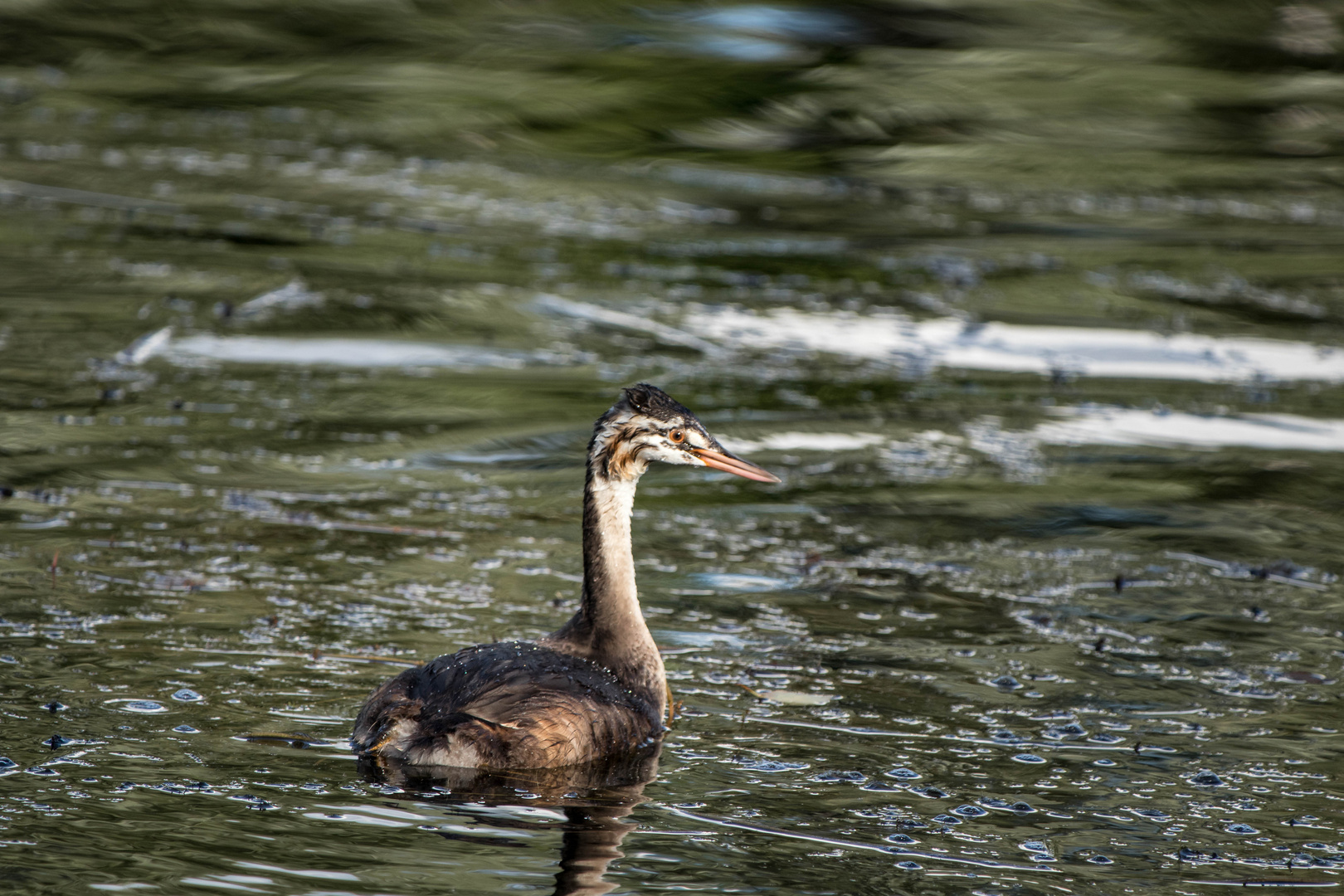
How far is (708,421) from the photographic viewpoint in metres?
12.0

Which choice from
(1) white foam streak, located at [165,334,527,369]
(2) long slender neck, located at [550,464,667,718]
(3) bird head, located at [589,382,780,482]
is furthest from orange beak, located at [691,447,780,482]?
(1) white foam streak, located at [165,334,527,369]

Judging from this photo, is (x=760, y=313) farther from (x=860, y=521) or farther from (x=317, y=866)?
(x=317, y=866)

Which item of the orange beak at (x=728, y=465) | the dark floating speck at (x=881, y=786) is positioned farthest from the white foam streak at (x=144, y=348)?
the dark floating speck at (x=881, y=786)

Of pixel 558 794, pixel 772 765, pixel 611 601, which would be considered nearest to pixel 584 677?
pixel 611 601

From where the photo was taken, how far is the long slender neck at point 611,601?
24.3ft

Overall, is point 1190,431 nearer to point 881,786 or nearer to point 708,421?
point 708,421

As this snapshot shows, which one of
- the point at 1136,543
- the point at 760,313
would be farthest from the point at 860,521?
the point at 760,313

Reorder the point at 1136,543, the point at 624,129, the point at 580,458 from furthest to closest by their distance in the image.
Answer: the point at 624,129, the point at 580,458, the point at 1136,543

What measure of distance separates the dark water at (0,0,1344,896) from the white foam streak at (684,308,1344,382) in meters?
0.07

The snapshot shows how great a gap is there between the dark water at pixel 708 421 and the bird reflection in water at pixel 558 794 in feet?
0.08

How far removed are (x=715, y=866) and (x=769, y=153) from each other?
584 inches

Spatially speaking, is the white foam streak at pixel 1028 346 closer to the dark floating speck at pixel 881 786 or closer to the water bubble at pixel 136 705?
the dark floating speck at pixel 881 786

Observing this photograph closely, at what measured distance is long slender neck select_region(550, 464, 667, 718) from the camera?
7402 millimetres

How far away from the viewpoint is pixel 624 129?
2031cm
